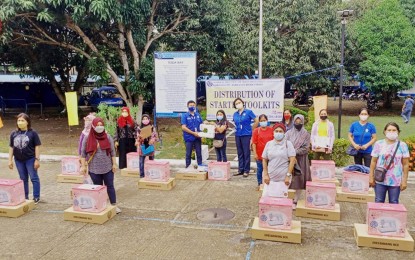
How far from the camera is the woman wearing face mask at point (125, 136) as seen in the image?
27.8 ft

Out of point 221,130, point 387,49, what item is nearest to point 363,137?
point 221,130

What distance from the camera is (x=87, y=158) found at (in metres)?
6.03

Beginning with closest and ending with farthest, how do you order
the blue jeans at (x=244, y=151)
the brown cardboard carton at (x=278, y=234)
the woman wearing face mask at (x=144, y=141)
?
the brown cardboard carton at (x=278, y=234), the woman wearing face mask at (x=144, y=141), the blue jeans at (x=244, y=151)

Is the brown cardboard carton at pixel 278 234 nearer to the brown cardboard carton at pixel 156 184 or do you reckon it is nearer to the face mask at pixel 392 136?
the face mask at pixel 392 136

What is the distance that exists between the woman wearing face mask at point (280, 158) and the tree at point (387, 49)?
675 inches

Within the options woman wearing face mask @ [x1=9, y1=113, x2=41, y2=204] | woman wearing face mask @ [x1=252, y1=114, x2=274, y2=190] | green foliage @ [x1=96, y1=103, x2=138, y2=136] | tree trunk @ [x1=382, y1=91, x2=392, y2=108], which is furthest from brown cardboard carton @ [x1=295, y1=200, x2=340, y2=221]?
tree trunk @ [x1=382, y1=91, x2=392, y2=108]

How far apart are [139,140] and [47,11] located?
7669 mm

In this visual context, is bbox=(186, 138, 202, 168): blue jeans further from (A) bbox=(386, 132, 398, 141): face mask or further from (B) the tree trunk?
(B) the tree trunk

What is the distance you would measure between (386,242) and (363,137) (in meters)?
2.63

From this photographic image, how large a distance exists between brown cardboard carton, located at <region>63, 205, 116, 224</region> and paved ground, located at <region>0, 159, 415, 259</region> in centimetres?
9

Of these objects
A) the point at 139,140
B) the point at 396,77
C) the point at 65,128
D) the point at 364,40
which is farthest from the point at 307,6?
the point at 139,140

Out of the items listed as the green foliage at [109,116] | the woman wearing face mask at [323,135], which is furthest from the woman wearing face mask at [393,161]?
the green foliage at [109,116]

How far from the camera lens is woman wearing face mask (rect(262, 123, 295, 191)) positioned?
18.6 ft

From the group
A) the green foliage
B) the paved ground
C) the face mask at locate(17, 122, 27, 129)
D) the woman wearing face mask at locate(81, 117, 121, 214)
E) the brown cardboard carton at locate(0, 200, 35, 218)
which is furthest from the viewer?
the green foliage
